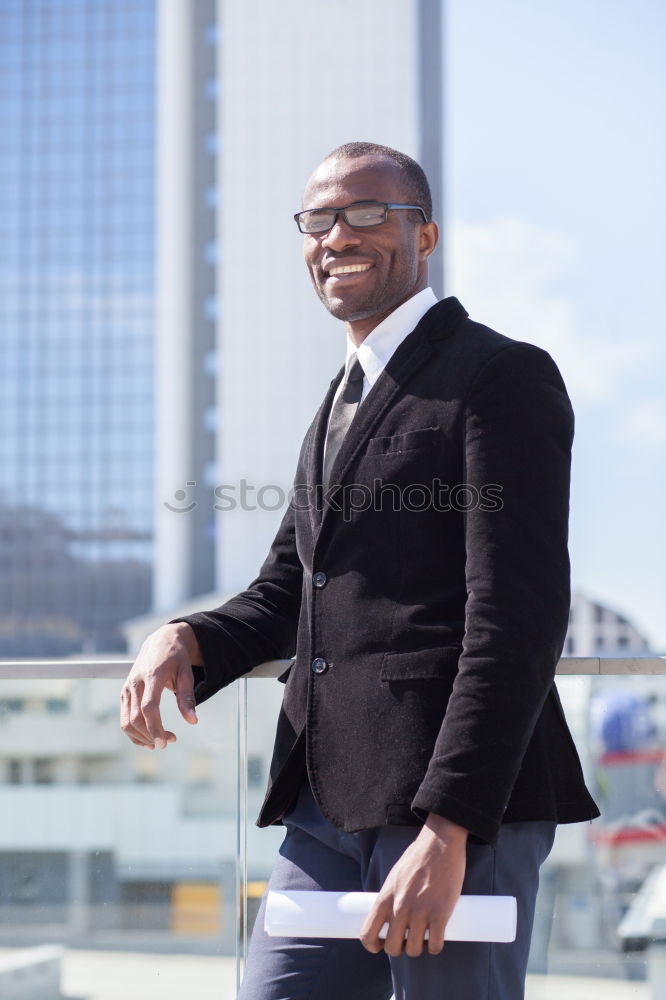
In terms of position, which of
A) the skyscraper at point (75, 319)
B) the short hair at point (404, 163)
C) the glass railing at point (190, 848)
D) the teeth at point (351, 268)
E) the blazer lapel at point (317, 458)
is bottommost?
the glass railing at point (190, 848)

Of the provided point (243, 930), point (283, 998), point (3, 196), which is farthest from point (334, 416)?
point (3, 196)

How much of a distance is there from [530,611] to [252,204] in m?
80.8

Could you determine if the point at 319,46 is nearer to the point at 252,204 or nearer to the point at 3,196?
the point at 252,204

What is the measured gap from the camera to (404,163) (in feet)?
6.08

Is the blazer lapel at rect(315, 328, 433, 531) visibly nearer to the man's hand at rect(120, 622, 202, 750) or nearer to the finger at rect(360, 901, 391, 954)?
the man's hand at rect(120, 622, 202, 750)

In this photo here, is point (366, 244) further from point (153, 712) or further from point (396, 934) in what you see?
point (396, 934)

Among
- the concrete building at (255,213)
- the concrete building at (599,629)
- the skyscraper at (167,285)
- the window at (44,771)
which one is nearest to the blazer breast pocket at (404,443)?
the window at (44,771)

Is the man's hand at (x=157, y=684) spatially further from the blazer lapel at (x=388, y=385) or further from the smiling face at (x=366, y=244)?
the smiling face at (x=366, y=244)

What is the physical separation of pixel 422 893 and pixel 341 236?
3.33 feet

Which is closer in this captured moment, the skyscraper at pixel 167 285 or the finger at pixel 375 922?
A: the finger at pixel 375 922

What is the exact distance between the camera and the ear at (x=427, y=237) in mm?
1875

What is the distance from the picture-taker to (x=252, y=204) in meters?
79.2

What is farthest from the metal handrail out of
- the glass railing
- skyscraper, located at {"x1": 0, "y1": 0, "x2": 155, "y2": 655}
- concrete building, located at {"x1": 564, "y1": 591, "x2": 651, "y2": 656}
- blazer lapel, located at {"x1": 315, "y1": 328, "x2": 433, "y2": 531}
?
concrete building, located at {"x1": 564, "y1": 591, "x2": 651, "y2": 656}

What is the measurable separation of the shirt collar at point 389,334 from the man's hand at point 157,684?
1.78ft
